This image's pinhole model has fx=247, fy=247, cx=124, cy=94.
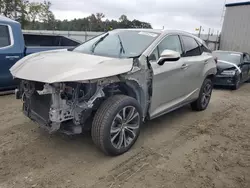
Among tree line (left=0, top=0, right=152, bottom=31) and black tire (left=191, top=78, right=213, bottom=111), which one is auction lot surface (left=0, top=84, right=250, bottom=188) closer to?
black tire (left=191, top=78, right=213, bottom=111)

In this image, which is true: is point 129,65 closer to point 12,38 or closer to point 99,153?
point 99,153

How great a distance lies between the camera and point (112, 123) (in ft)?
10.3

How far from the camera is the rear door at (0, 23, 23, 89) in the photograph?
555 cm

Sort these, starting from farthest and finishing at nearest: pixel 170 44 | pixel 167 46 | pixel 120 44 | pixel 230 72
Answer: pixel 230 72 < pixel 170 44 < pixel 167 46 < pixel 120 44

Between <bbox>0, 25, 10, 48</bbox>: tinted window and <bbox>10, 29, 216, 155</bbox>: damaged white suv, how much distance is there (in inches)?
92.4

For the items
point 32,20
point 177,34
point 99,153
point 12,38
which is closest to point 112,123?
point 99,153

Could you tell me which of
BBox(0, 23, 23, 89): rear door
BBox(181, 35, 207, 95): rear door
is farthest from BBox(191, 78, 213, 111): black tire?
BBox(0, 23, 23, 89): rear door

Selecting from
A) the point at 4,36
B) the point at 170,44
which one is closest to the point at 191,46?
the point at 170,44

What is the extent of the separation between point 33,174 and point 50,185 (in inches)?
12.5

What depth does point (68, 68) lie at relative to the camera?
2.98m

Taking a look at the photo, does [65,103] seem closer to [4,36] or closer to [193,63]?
[193,63]

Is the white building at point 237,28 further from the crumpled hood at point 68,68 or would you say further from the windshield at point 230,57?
the crumpled hood at point 68,68

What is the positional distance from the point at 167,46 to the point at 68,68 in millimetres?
1889

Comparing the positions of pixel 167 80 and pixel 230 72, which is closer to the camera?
pixel 167 80
